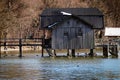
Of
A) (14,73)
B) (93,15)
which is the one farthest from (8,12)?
(14,73)

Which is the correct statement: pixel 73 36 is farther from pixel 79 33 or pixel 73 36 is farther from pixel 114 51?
pixel 114 51

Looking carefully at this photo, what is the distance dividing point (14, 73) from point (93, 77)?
721 cm

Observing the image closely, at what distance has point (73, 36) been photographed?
71062mm

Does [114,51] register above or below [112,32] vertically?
below

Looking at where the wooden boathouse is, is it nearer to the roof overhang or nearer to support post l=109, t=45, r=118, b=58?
support post l=109, t=45, r=118, b=58

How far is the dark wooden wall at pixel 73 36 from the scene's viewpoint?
70.8 m

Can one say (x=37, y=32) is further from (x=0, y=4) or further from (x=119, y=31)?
(x=119, y=31)

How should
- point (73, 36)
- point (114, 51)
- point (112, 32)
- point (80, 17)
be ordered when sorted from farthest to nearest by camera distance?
point (112, 32)
point (80, 17)
point (73, 36)
point (114, 51)

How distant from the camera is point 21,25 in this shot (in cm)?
11250

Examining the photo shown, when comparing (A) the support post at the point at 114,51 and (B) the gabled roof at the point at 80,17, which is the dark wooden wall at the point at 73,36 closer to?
(B) the gabled roof at the point at 80,17

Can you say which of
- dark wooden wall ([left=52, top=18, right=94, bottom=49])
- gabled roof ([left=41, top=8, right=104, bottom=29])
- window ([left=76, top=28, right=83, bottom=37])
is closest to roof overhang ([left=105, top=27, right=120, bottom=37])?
gabled roof ([left=41, top=8, right=104, bottom=29])

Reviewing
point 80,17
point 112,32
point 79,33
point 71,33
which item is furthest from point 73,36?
point 112,32

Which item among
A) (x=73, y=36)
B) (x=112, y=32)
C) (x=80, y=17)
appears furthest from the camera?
(x=112, y=32)

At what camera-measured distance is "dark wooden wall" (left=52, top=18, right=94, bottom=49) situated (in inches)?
2788
